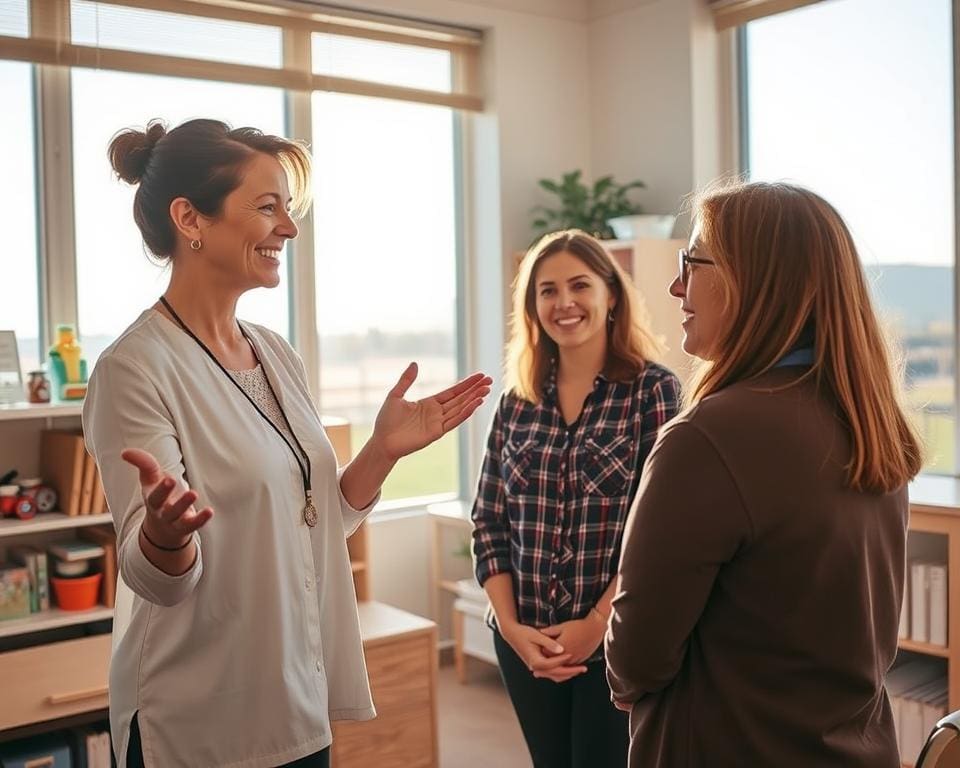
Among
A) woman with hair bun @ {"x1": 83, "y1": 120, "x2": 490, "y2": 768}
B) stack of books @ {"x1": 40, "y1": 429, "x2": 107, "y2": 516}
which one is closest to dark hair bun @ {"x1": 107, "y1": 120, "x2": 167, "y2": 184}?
woman with hair bun @ {"x1": 83, "y1": 120, "x2": 490, "y2": 768}

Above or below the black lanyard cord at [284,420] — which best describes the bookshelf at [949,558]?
below

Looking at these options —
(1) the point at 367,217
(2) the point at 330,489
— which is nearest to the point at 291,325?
(1) the point at 367,217

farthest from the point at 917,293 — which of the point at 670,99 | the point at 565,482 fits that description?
the point at 565,482

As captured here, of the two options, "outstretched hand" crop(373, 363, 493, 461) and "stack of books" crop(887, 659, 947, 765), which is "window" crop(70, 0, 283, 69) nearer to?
"outstretched hand" crop(373, 363, 493, 461)

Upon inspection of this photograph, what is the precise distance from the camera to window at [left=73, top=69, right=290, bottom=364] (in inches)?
139

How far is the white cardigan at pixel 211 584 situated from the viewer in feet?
4.76

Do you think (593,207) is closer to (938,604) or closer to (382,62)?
(382,62)

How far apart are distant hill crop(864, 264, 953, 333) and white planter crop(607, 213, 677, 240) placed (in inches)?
29.7

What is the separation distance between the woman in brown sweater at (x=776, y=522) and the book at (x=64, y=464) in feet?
7.02

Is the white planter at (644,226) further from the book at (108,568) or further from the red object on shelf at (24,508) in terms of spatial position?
the red object on shelf at (24,508)

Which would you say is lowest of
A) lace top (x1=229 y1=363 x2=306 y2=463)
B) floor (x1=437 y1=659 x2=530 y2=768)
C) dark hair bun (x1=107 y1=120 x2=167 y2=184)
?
floor (x1=437 y1=659 x2=530 y2=768)

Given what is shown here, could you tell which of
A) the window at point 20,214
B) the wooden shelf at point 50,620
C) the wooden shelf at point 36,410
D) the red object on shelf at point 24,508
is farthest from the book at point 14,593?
the window at point 20,214

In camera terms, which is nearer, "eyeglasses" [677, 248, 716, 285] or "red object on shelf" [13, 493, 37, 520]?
"eyeglasses" [677, 248, 716, 285]

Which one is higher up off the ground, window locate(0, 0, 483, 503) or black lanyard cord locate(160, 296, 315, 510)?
window locate(0, 0, 483, 503)
